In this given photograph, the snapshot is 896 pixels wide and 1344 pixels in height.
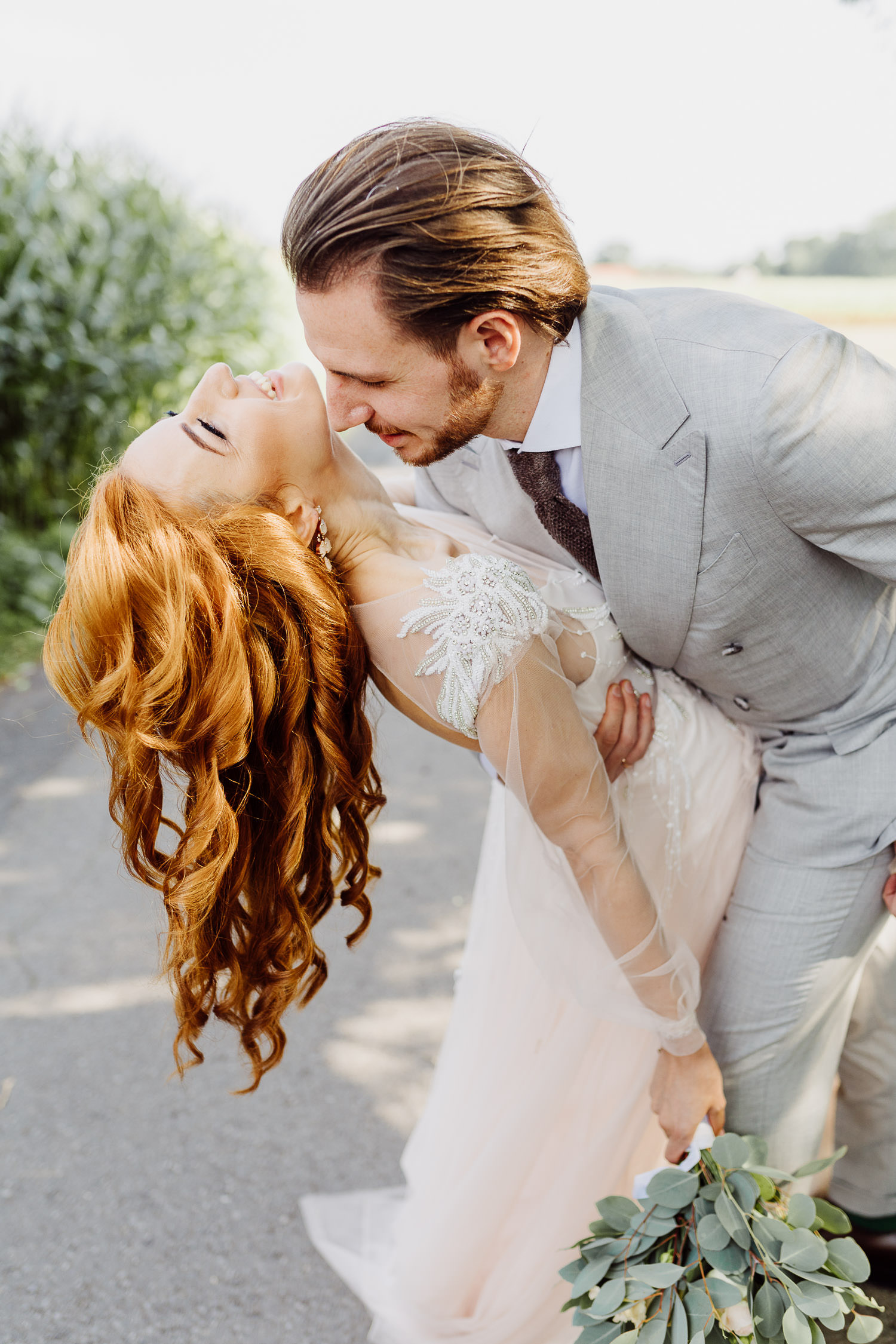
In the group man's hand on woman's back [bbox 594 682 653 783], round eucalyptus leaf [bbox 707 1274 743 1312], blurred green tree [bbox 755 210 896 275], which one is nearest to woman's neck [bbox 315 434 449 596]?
man's hand on woman's back [bbox 594 682 653 783]

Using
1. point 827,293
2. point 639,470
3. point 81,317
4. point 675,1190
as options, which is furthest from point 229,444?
point 827,293

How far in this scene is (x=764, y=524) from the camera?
1704 millimetres

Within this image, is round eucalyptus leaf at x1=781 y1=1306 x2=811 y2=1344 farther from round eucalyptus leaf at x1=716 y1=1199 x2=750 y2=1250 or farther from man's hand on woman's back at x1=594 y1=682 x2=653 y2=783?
man's hand on woman's back at x1=594 y1=682 x2=653 y2=783

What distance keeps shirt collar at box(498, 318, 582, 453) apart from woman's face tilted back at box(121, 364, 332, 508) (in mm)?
402

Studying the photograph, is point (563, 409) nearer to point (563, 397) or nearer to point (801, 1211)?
point (563, 397)

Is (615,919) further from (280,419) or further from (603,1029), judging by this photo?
(280,419)

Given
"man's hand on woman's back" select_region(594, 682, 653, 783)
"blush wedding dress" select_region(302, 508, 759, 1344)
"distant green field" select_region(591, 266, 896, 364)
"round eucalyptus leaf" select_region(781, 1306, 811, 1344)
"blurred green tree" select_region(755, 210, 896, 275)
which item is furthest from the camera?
"blurred green tree" select_region(755, 210, 896, 275)

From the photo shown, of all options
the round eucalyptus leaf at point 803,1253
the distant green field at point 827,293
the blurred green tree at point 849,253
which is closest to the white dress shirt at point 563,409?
the round eucalyptus leaf at point 803,1253

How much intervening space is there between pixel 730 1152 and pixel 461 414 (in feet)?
4.48

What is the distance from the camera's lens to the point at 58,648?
1779 mm

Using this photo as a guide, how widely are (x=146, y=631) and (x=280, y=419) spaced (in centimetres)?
43

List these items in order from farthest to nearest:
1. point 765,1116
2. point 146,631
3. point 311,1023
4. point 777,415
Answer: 1. point 311,1023
2. point 765,1116
3. point 146,631
4. point 777,415

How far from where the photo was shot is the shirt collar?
5.96 ft

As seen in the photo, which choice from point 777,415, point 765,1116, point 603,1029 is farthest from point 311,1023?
point 777,415
